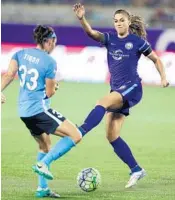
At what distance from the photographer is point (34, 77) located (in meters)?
8.62

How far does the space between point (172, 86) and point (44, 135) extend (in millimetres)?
13976

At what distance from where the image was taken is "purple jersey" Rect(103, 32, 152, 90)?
9820 mm

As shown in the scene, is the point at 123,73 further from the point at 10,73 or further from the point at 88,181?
the point at 10,73

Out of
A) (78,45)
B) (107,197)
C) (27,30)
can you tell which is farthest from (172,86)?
(107,197)

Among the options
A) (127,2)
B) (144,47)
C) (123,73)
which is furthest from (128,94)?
(127,2)

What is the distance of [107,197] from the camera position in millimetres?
8914

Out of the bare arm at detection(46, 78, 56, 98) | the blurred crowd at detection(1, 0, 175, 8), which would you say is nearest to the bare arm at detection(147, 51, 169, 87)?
the bare arm at detection(46, 78, 56, 98)

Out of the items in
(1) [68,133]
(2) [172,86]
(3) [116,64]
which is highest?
(2) [172,86]

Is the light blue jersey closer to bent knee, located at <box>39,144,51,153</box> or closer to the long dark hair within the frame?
the long dark hair

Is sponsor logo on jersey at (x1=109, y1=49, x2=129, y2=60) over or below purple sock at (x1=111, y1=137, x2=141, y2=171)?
over

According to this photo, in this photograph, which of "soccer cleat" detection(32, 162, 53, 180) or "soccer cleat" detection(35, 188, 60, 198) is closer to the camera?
"soccer cleat" detection(32, 162, 53, 180)

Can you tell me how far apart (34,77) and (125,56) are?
A: 5.21 feet

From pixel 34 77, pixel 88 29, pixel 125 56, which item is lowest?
pixel 34 77

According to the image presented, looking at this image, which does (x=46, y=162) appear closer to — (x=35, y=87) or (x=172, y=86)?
(x=35, y=87)
